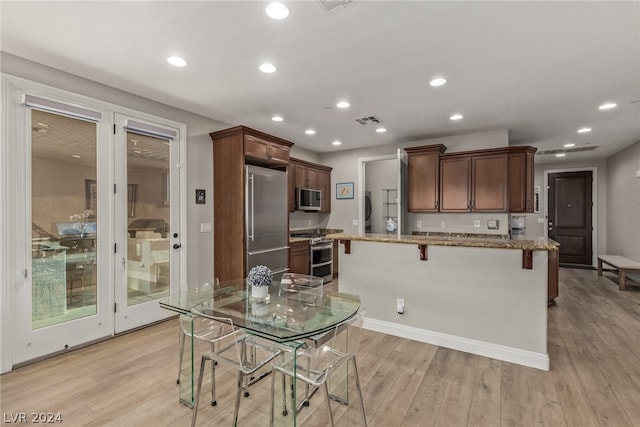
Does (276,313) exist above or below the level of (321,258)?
above

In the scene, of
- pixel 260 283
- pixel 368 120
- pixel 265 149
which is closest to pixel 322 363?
pixel 260 283

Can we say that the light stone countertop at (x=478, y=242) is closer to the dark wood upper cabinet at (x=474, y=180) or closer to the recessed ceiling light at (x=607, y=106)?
the dark wood upper cabinet at (x=474, y=180)

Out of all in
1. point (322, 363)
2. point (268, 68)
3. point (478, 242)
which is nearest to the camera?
point (322, 363)

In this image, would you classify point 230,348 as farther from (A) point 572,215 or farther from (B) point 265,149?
(A) point 572,215

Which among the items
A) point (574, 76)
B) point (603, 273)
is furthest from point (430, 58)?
point (603, 273)

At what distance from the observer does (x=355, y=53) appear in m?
2.52

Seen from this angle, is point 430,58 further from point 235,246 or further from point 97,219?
point 97,219

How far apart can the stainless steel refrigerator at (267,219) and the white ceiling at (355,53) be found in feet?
3.00

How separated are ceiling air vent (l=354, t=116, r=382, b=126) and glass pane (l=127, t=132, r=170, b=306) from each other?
2615 millimetres

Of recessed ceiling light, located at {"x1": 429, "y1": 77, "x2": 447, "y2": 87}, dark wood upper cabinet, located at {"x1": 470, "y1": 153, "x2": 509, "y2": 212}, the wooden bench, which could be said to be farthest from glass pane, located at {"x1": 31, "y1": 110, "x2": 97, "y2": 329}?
the wooden bench

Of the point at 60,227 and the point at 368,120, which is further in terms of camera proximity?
the point at 368,120

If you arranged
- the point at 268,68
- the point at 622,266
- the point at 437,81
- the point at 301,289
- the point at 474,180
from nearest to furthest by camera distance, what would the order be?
the point at 301,289 → the point at 268,68 → the point at 437,81 → the point at 474,180 → the point at 622,266

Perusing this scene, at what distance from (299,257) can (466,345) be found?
2.86m

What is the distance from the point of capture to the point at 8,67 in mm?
2533
